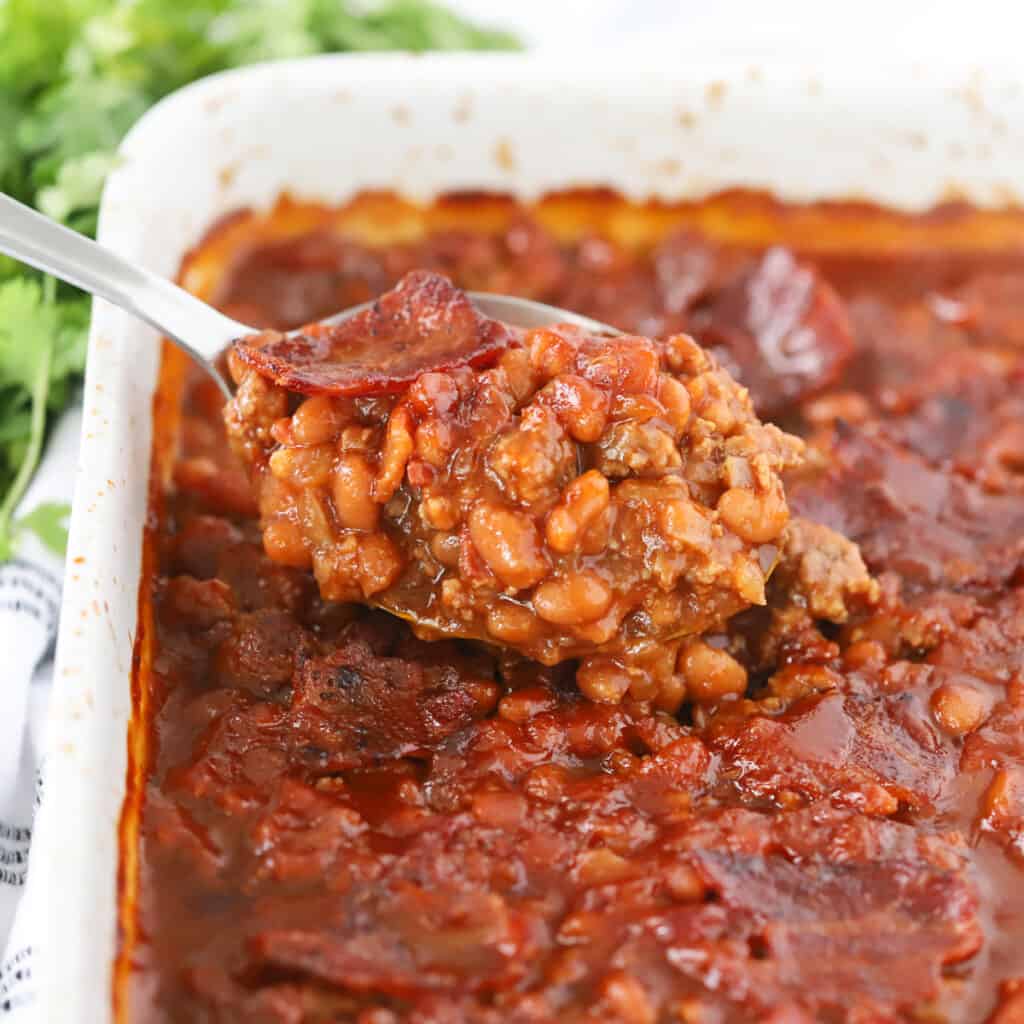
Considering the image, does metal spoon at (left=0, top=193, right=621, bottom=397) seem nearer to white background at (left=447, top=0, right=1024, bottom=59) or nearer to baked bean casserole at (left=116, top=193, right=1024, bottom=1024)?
baked bean casserole at (left=116, top=193, right=1024, bottom=1024)

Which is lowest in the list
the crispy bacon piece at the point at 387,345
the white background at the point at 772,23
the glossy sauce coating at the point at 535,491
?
the glossy sauce coating at the point at 535,491

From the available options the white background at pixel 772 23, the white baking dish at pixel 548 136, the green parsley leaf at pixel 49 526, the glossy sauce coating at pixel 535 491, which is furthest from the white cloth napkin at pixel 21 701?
the white background at pixel 772 23

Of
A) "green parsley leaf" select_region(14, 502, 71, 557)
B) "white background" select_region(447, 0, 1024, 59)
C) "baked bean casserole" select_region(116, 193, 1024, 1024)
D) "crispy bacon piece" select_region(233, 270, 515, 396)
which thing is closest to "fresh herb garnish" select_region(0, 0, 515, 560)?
"green parsley leaf" select_region(14, 502, 71, 557)

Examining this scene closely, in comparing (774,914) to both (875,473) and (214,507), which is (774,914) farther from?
(214,507)

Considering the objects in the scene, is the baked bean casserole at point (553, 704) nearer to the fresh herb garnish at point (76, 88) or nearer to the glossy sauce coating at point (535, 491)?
the glossy sauce coating at point (535, 491)

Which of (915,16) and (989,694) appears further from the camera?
(915,16)

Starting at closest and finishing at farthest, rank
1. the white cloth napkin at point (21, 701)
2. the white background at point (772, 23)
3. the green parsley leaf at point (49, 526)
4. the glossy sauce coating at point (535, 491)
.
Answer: the glossy sauce coating at point (535, 491), the white cloth napkin at point (21, 701), the green parsley leaf at point (49, 526), the white background at point (772, 23)

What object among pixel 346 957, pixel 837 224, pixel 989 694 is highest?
pixel 837 224

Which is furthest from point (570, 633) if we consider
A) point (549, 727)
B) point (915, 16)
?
point (915, 16)
